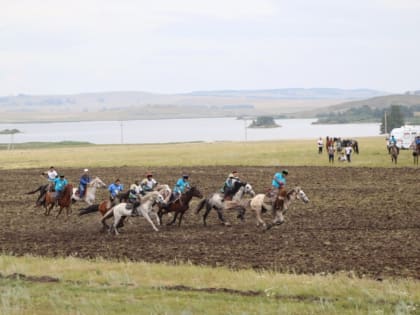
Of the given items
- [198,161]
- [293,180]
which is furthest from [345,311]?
[198,161]

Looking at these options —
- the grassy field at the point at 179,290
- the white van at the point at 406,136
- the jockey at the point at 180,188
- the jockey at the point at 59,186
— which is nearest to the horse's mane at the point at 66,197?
the jockey at the point at 59,186

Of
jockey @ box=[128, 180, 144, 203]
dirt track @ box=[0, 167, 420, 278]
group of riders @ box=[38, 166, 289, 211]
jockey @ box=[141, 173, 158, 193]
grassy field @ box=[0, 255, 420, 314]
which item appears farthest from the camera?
jockey @ box=[141, 173, 158, 193]

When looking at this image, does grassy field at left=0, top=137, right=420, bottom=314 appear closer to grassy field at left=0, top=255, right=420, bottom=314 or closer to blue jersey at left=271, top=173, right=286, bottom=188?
grassy field at left=0, top=255, right=420, bottom=314

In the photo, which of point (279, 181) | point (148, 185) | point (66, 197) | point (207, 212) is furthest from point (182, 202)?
point (66, 197)

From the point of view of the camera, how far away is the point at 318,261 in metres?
18.8

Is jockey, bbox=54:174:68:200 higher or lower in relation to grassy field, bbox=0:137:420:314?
higher

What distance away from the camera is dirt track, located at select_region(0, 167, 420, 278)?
19016 mm

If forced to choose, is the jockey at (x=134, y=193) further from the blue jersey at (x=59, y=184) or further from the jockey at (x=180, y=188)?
the blue jersey at (x=59, y=184)

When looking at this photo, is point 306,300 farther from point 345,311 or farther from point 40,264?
point 40,264

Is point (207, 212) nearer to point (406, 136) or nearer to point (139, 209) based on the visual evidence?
point (139, 209)

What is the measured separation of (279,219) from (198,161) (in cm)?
3439

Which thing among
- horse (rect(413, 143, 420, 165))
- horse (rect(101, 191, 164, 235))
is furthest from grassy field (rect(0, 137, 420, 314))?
horse (rect(413, 143, 420, 165))

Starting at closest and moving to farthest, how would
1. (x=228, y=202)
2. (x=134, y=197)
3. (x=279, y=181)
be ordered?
(x=134, y=197) < (x=279, y=181) < (x=228, y=202)

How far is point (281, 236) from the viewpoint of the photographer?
23.1 m
